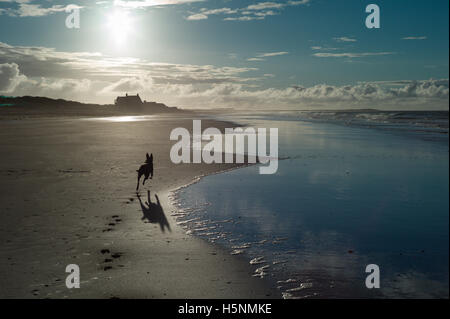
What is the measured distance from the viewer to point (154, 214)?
33.3ft

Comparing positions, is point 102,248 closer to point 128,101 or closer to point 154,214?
point 154,214

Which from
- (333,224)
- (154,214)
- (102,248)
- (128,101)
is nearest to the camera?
(102,248)

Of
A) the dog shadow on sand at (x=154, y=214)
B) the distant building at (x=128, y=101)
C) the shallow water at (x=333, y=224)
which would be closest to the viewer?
the shallow water at (x=333, y=224)

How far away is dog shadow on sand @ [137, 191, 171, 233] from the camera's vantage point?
30.6ft

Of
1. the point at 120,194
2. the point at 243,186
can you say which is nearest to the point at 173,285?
the point at 120,194

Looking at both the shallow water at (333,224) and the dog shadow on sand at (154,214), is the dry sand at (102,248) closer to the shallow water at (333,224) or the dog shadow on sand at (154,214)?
the dog shadow on sand at (154,214)

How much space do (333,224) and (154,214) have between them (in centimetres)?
512

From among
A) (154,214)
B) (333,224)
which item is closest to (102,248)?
(154,214)

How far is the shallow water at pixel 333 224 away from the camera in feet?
20.1

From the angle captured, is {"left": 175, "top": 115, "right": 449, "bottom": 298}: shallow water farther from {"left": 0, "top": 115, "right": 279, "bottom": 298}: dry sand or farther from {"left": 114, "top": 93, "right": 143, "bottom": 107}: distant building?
{"left": 114, "top": 93, "right": 143, "bottom": 107}: distant building

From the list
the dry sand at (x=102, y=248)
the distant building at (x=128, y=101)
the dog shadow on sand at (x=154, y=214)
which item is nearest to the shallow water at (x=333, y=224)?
the dog shadow on sand at (x=154, y=214)

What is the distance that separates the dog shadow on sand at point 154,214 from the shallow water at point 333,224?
546mm
